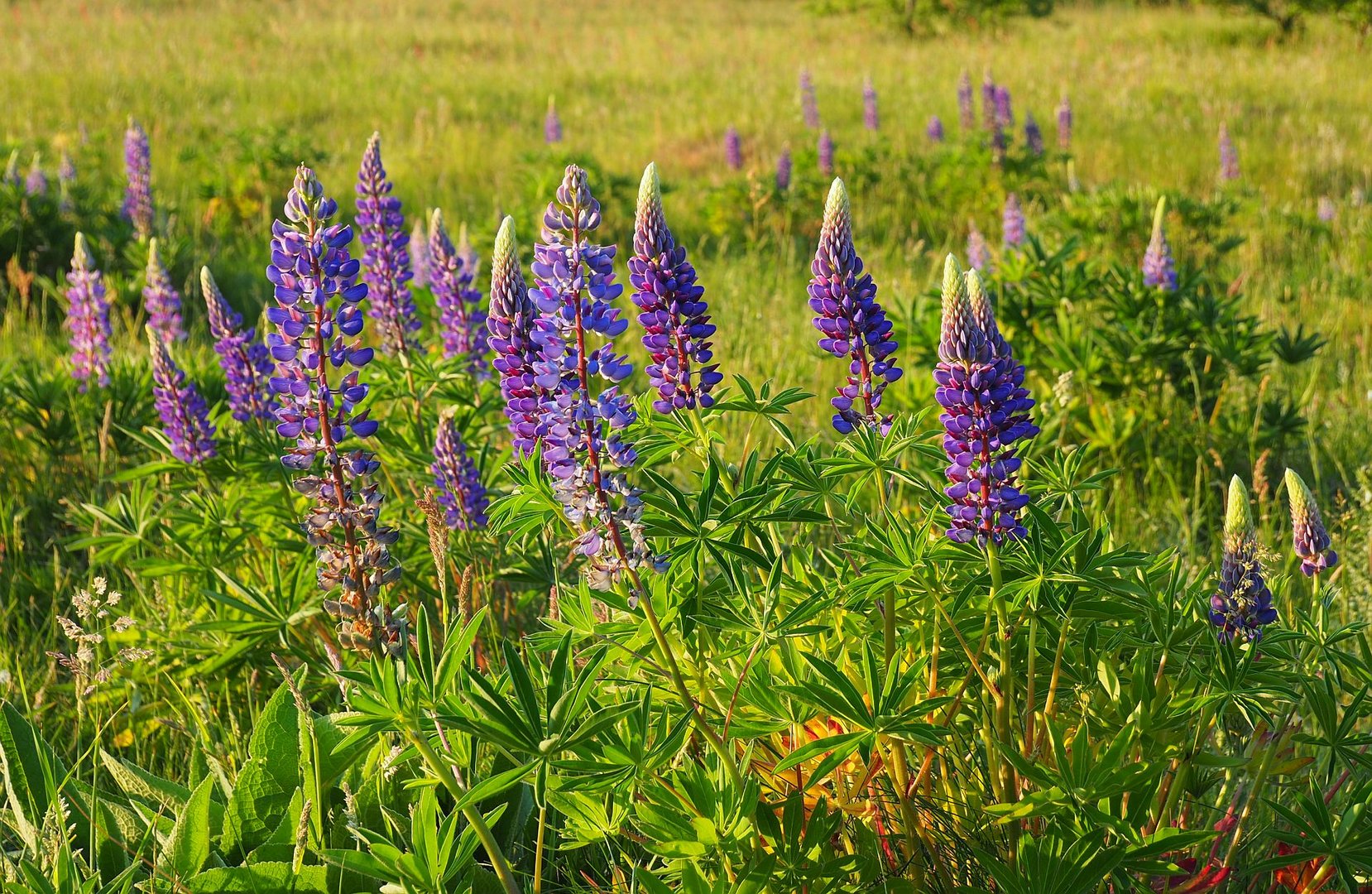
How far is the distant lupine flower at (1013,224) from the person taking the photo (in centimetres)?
540

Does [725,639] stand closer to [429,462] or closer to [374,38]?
[429,462]

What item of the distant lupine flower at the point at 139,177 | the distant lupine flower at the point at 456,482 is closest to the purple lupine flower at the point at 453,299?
the distant lupine flower at the point at 456,482

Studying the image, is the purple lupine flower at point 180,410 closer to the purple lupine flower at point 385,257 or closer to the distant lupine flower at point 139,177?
the purple lupine flower at point 385,257

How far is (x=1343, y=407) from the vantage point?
4.33 metres

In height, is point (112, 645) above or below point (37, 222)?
below

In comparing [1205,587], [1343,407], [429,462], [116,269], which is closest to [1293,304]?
[1343,407]

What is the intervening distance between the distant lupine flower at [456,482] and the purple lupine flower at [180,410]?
0.66 meters

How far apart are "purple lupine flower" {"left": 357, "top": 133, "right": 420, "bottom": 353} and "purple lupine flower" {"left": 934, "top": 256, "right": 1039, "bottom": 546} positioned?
6.38 ft

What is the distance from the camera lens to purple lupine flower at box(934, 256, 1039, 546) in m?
1.62

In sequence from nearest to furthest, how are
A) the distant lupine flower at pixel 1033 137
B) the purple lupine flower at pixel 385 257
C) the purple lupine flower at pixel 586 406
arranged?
1. the purple lupine flower at pixel 586 406
2. the purple lupine flower at pixel 385 257
3. the distant lupine flower at pixel 1033 137

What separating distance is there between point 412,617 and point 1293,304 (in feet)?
15.3

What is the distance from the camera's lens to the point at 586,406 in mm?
1537

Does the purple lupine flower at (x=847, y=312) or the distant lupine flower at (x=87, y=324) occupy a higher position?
the purple lupine flower at (x=847, y=312)

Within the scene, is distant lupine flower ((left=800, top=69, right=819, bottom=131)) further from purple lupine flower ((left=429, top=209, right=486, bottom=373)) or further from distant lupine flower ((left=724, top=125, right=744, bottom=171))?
purple lupine flower ((left=429, top=209, right=486, bottom=373))
